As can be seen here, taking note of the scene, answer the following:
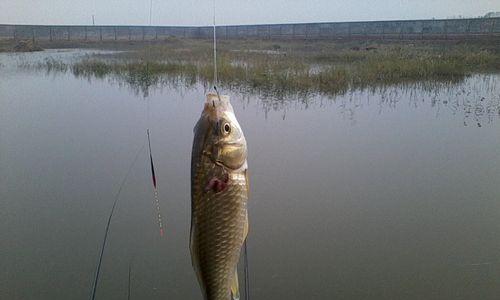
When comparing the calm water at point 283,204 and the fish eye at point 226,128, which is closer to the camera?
the fish eye at point 226,128

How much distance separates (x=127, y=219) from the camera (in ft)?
14.7

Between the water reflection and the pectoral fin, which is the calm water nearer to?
the water reflection

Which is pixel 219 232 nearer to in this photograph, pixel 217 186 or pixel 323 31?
pixel 217 186

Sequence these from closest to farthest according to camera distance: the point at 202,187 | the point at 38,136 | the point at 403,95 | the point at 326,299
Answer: the point at 202,187 < the point at 326,299 < the point at 38,136 < the point at 403,95

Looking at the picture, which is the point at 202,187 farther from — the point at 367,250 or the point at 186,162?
the point at 186,162

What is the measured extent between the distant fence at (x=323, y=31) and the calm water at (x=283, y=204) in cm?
2654

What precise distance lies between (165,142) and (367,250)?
316 cm

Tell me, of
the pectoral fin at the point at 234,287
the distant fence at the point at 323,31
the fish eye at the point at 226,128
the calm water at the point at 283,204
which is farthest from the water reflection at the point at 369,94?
the distant fence at the point at 323,31

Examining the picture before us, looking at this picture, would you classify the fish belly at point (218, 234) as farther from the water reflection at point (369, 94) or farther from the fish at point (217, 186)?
the water reflection at point (369, 94)

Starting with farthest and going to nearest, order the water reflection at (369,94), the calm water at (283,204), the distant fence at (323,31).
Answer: the distant fence at (323,31) < the water reflection at (369,94) < the calm water at (283,204)

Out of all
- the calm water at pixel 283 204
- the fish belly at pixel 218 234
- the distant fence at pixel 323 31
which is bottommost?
the calm water at pixel 283 204

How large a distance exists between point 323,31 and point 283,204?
42670mm

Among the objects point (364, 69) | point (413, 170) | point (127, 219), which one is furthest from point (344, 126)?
point (364, 69)

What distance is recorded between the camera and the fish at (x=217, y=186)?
1016mm
